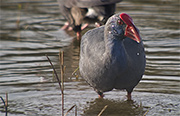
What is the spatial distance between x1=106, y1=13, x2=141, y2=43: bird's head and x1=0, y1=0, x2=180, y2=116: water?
33.1 inches

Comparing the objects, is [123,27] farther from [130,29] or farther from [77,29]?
[77,29]

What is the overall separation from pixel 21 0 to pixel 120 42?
8624 millimetres

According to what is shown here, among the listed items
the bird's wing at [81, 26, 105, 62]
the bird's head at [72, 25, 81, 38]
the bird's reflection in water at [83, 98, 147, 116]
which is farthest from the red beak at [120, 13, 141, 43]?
the bird's head at [72, 25, 81, 38]

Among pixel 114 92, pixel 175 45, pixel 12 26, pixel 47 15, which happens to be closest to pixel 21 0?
pixel 47 15

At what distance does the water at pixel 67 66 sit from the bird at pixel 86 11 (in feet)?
1.57

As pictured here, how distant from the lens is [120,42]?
14.6ft

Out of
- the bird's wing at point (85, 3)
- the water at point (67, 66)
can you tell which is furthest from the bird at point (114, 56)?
the bird's wing at point (85, 3)

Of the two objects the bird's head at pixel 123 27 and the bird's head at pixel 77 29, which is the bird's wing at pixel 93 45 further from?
the bird's head at pixel 77 29

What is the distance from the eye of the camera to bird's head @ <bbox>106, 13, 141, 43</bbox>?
4375 mm

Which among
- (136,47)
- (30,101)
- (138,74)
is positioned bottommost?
(30,101)

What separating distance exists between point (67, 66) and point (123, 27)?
246 cm

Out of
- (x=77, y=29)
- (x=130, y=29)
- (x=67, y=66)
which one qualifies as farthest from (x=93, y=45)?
(x=77, y=29)

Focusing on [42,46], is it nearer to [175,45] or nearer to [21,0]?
[175,45]

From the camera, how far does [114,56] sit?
14.5 ft
